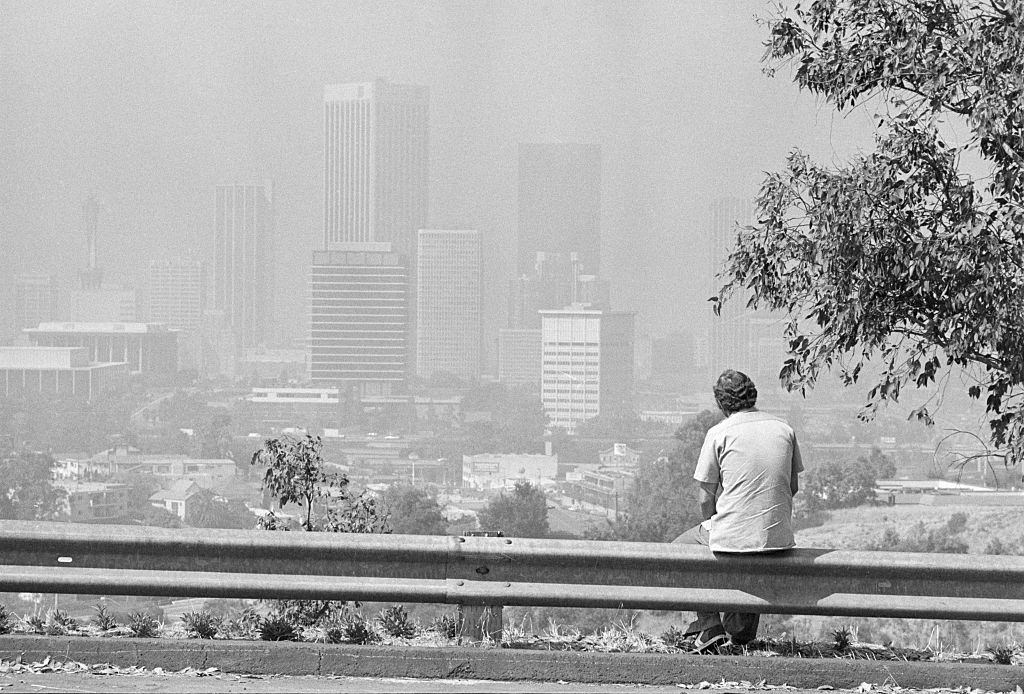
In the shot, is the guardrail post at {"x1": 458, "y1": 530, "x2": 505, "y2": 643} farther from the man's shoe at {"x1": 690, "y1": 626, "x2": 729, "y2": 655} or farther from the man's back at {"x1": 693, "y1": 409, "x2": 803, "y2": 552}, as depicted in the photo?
the man's back at {"x1": 693, "y1": 409, "x2": 803, "y2": 552}

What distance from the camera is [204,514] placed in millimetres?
120438

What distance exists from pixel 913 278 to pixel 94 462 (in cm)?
19384

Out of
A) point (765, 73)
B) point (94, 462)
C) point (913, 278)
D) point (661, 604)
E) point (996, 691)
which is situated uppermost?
point (765, 73)

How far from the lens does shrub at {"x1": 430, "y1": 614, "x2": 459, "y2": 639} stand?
218 inches

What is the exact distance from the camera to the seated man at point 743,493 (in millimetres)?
5246

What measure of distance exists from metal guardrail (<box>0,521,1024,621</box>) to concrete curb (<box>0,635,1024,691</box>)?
243 millimetres

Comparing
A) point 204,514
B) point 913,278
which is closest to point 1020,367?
point 913,278

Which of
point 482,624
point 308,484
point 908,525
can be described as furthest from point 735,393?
point 908,525

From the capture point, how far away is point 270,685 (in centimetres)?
505

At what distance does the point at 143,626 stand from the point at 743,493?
2.80 metres

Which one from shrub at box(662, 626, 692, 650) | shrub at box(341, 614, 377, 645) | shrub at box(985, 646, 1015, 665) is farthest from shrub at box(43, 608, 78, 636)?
shrub at box(985, 646, 1015, 665)

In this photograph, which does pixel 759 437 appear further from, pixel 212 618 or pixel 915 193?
pixel 915 193

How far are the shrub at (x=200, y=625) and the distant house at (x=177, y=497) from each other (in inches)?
4916

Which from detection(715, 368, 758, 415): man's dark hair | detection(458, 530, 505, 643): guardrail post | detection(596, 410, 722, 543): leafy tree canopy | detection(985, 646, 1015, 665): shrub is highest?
detection(715, 368, 758, 415): man's dark hair
